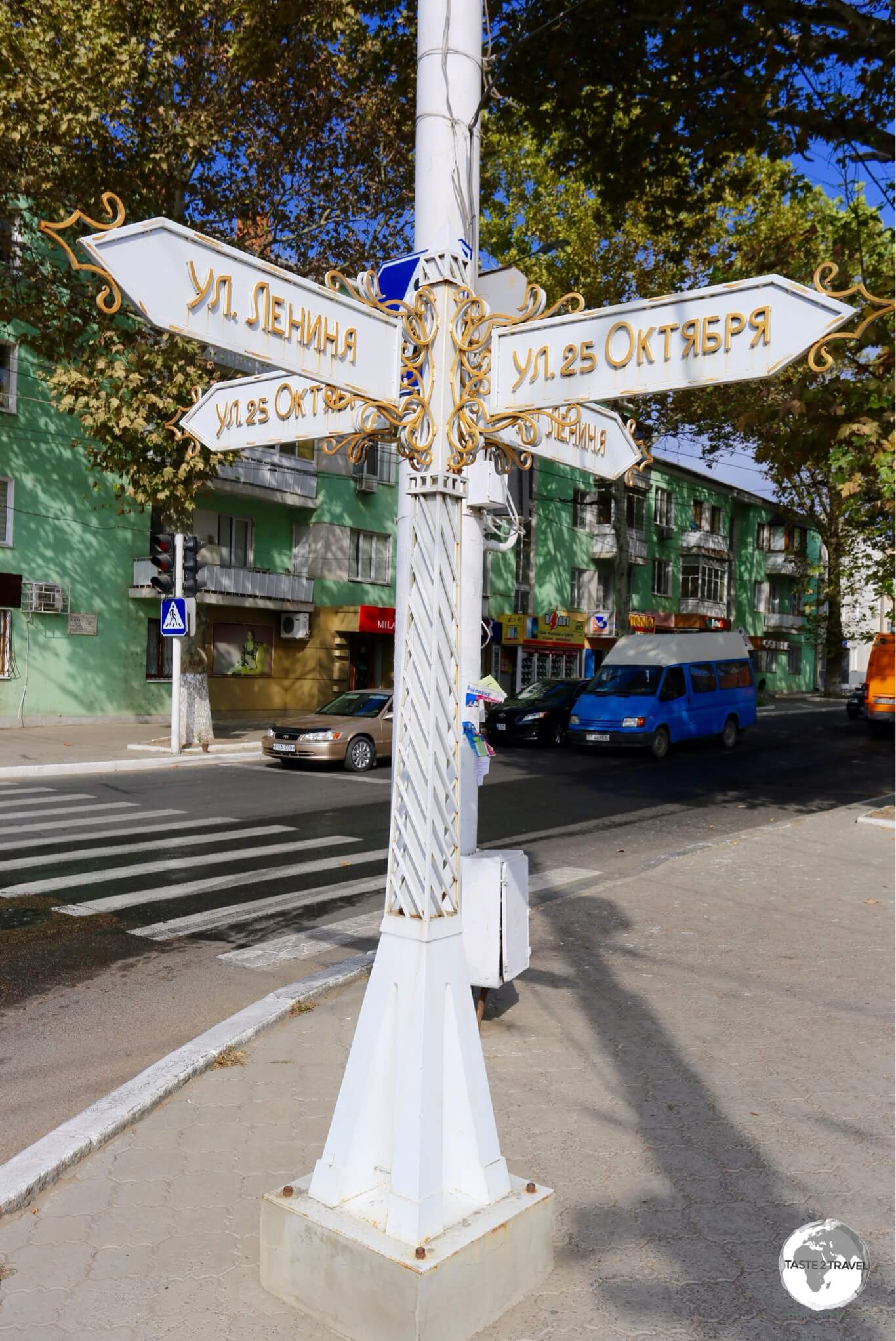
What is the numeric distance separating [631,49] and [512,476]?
6588mm

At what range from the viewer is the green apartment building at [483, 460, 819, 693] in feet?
132

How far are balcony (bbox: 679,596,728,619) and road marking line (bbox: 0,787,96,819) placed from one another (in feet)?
131

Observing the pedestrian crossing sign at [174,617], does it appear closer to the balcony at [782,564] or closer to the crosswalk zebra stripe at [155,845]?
the crosswalk zebra stripe at [155,845]

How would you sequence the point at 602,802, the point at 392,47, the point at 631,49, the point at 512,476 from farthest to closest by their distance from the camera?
the point at 602,802 → the point at 392,47 → the point at 631,49 → the point at 512,476

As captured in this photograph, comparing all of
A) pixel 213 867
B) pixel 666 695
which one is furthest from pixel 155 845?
pixel 666 695

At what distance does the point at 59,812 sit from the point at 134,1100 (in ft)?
29.3

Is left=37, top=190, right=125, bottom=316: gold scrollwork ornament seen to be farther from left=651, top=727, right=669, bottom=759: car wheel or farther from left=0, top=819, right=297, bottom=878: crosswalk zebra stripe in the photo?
left=651, top=727, right=669, bottom=759: car wheel

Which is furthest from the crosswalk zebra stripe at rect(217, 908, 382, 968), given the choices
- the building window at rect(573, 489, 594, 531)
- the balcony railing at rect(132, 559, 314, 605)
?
the building window at rect(573, 489, 594, 531)

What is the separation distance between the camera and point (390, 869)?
321 cm

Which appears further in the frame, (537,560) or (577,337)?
(537,560)

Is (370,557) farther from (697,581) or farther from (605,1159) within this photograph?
(605,1159)

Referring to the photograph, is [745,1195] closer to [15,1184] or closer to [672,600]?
[15,1184]

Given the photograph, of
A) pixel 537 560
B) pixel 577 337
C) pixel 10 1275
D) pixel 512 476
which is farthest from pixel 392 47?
pixel 537 560

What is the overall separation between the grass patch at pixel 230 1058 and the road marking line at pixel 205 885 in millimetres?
2443
